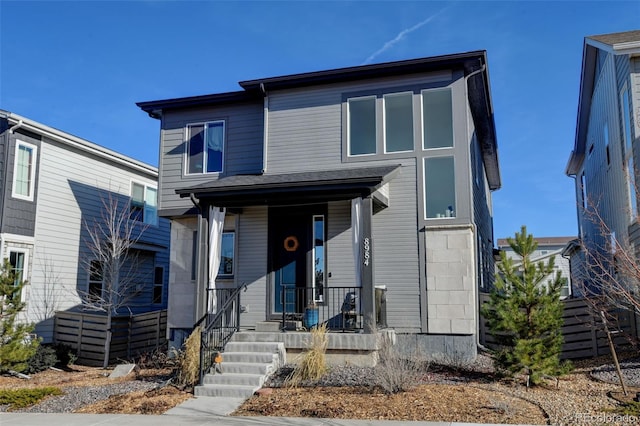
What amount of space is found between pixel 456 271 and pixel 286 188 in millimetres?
3915

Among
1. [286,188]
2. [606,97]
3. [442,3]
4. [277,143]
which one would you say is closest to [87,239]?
[277,143]

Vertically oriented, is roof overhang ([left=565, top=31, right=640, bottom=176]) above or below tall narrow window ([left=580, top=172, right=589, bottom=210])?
above

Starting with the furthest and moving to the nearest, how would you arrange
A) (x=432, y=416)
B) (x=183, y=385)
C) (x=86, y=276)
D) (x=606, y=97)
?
(x=86, y=276), (x=606, y=97), (x=183, y=385), (x=432, y=416)

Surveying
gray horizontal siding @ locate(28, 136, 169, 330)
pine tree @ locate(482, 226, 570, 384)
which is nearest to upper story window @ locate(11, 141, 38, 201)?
gray horizontal siding @ locate(28, 136, 169, 330)

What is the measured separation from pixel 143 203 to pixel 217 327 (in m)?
9.70

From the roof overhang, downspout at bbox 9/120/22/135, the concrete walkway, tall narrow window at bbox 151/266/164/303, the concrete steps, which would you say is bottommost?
the concrete walkway

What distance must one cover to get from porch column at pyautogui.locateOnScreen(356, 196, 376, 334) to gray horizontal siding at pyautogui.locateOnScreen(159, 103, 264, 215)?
3.72 m

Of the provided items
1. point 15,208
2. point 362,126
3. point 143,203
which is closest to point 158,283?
point 143,203

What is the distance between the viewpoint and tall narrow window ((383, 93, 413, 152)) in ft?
38.9

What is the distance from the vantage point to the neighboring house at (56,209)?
558 inches

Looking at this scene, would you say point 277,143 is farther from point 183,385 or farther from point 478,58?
point 183,385

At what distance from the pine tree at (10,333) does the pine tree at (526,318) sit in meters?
9.58

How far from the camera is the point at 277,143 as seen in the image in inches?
499

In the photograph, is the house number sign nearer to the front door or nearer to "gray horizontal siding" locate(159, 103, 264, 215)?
the front door
